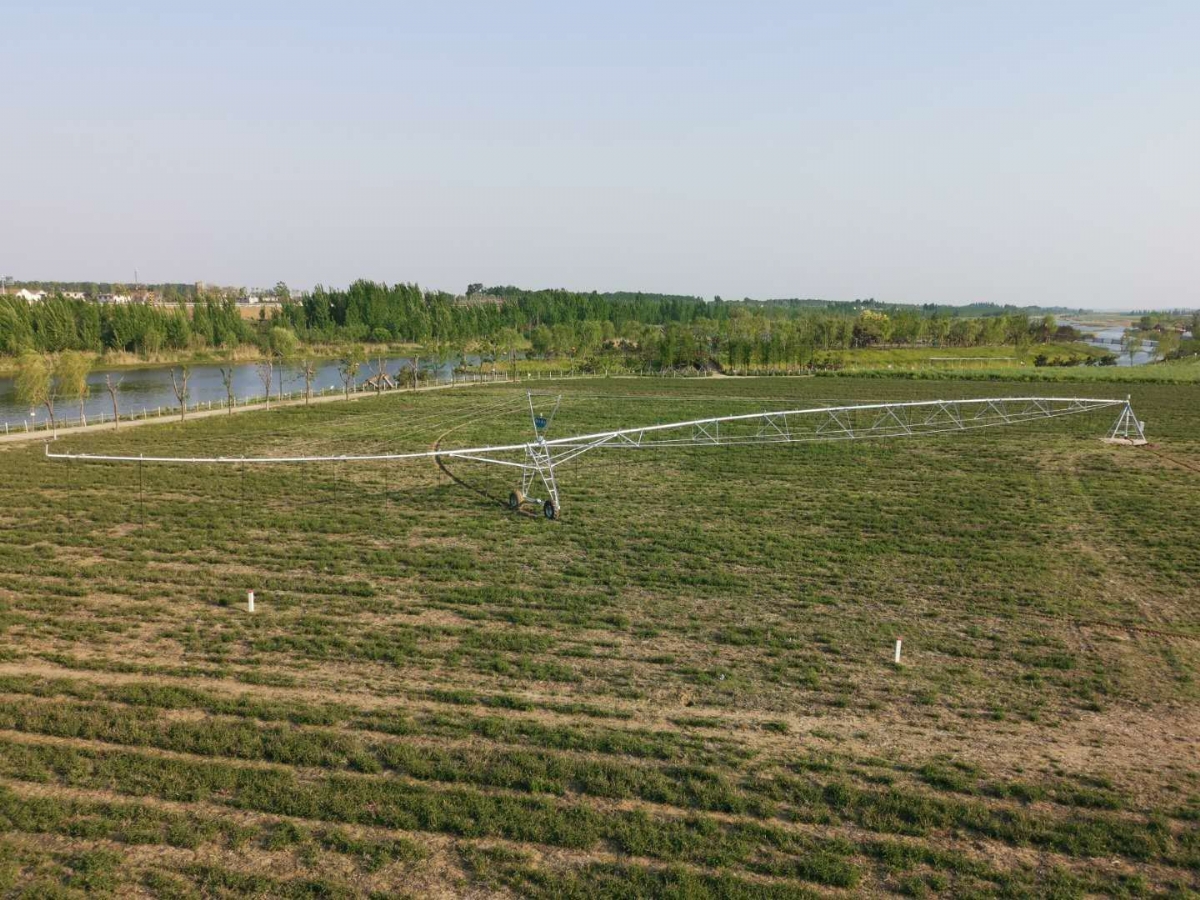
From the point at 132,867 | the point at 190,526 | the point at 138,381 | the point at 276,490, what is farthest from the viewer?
the point at 138,381

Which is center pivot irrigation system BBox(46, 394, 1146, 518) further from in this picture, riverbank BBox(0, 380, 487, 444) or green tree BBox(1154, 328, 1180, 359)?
green tree BBox(1154, 328, 1180, 359)

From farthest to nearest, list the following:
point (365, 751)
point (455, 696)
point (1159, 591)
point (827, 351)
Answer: point (827, 351) → point (1159, 591) → point (455, 696) → point (365, 751)

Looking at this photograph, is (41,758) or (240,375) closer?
(41,758)

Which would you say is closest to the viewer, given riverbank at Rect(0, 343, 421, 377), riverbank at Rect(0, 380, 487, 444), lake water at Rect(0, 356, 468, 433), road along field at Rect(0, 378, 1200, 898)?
road along field at Rect(0, 378, 1200, 898)

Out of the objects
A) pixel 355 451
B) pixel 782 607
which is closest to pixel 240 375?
pixel 355 451

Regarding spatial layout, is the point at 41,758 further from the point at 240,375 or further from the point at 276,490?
the point at 240,375

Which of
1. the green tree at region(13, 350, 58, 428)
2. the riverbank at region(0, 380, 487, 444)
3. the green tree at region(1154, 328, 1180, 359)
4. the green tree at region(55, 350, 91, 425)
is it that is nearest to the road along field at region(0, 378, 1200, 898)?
the riverbank at region(0, 380, 487, 444)
